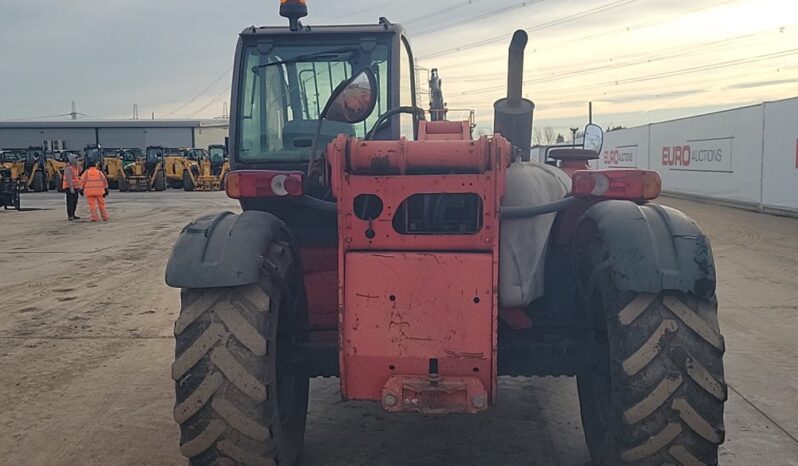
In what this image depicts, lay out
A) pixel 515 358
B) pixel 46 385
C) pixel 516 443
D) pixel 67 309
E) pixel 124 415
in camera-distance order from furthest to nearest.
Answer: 1. pixel 67 309
2. pixel 46 385
3. pixel 124 415
4. pixel 516 443
5. pixel 515 358

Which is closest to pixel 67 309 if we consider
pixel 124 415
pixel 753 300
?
pixel 124 415

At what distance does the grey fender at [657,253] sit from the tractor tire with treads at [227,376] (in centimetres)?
154

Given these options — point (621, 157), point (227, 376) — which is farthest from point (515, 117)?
point (621, 157)

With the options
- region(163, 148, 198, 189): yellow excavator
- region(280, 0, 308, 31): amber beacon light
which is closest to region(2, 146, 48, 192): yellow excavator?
region(163, 148, 198, 189): yellow excavator

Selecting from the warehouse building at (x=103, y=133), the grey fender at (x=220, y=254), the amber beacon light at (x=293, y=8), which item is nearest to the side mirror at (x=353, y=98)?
the grey fender at (x=220, y=254)

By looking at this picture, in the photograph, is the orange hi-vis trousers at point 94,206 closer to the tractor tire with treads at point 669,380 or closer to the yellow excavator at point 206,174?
the yellow excavator at point 206,174

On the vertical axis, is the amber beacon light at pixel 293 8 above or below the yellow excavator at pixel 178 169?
above

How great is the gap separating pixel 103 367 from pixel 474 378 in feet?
12.6

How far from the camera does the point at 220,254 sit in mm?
3227

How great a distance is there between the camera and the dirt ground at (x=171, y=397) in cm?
419

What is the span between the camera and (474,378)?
317cm

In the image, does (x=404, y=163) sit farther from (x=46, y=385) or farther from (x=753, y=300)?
(x=753, y=300)

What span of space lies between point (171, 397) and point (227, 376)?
Answer: 2248mm

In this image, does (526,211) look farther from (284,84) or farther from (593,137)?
(593,137)
